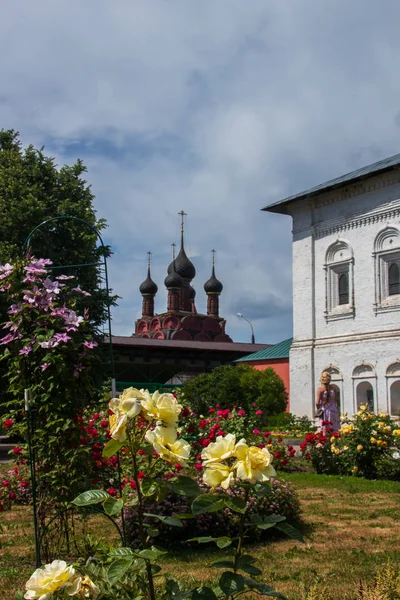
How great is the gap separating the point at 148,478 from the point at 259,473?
20.6 inches

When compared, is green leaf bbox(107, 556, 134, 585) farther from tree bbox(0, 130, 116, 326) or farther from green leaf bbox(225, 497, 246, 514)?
tree bbox(0, 130, 116, 326)

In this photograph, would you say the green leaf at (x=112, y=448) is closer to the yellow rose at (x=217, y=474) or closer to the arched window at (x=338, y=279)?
the yellow rose at (x=217, y=474)

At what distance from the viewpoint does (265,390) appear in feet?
76.9

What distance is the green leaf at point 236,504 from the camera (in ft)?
8.06

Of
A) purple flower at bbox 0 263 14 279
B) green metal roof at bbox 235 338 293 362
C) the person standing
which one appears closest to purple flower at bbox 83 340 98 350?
purple flower at bbox 0 263 14 279

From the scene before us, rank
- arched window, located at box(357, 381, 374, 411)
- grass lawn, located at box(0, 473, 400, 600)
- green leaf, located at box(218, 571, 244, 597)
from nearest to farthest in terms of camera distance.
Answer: green leaf, located at box(218, 571, 244, 597) < grass lawn, located at box(0, 473, 400, 600) < arched window, located at box(357, 381, 374, 411)

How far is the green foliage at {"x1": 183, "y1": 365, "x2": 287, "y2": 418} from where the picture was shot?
22.6m

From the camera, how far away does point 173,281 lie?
5978cm

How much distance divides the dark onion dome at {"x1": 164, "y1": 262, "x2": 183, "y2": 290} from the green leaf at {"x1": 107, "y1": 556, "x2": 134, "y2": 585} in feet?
188

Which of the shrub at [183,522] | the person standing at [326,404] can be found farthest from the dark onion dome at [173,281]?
the shrub at [183,522]

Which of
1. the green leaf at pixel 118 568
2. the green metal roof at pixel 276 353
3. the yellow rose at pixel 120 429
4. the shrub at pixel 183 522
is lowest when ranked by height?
the shrub at pixel 183 522

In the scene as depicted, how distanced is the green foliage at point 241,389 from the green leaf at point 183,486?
64.3 feet

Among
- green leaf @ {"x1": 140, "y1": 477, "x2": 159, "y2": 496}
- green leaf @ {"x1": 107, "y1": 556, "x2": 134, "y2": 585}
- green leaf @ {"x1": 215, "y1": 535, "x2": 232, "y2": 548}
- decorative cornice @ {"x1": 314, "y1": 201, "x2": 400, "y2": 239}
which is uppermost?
decorative cornice @ {"x1": 314, "y1": 201, "x2": 400, "y2": 239}

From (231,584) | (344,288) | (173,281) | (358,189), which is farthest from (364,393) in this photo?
(173,281)
